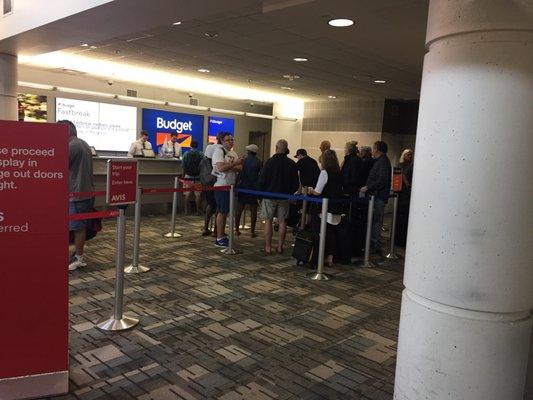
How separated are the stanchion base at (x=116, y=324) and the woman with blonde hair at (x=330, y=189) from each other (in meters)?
2.86

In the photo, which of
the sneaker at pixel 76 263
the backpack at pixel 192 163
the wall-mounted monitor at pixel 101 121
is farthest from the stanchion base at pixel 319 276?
the wall-mounted monitor at pixel 101 121

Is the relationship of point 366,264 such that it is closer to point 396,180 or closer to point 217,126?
point 396,180

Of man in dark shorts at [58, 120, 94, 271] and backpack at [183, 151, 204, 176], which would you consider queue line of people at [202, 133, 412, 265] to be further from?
man in dark shorts at [58, 120, 94, 271]

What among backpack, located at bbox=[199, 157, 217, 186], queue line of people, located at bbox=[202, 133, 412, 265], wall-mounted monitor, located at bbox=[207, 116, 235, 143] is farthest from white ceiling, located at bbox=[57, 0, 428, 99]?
wall-mounted monitor, located at bbox=[207, 116, 235, 143]

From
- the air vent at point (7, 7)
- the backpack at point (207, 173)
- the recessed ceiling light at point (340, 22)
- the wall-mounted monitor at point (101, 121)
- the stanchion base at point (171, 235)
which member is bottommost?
the stanchion base at point (171, 235)

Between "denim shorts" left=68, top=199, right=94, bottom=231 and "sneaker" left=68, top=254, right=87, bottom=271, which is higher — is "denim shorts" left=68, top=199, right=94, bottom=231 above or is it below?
above

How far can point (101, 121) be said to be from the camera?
1116cm

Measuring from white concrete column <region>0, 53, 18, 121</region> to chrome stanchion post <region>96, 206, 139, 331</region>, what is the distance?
4.26 meters

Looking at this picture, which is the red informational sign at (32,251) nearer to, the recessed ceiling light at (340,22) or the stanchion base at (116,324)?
the stanchion base at (116,324)

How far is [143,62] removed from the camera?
27.5 feet

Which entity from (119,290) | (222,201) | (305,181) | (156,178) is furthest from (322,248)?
(156,178)

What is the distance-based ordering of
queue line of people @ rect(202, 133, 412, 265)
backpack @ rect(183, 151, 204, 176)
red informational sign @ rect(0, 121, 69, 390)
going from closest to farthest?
red informational sign @ rect(0, 121, 69, 390) < queue line of people @ rect(202, 133, 412, 265) < backpack @ rect(183, 151, 204, 176)

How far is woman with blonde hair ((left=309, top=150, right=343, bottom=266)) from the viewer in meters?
5.73

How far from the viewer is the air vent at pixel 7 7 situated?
546cm
